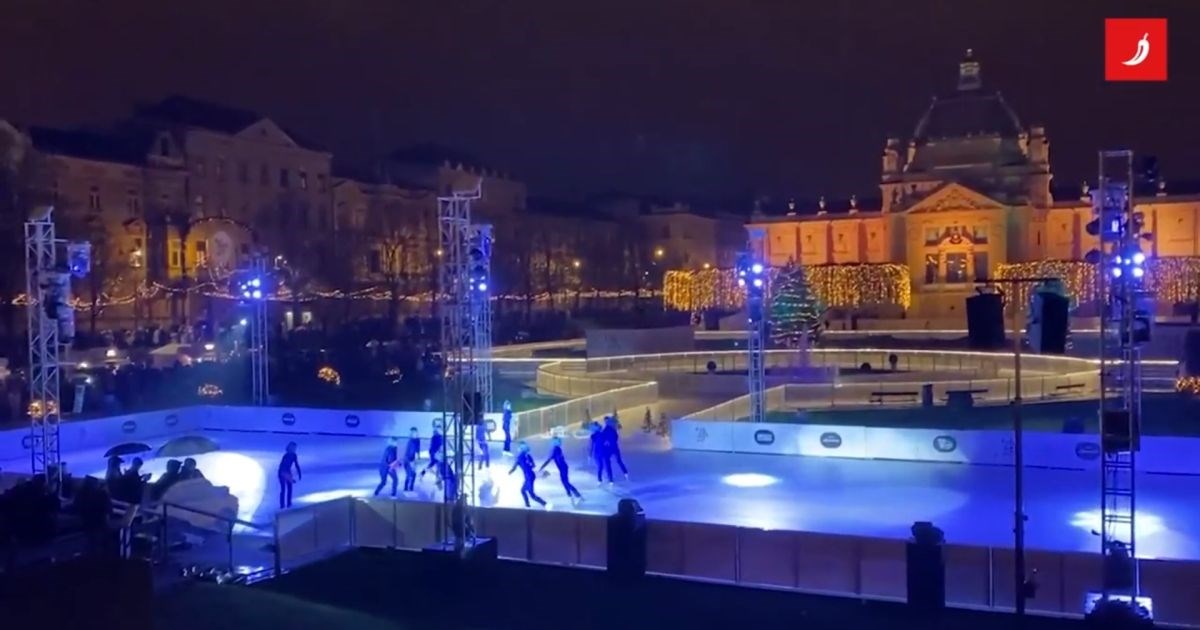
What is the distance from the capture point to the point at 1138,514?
1969cm

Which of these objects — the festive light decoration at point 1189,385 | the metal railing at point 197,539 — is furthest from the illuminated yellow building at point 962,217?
the metal railing at point 197,539

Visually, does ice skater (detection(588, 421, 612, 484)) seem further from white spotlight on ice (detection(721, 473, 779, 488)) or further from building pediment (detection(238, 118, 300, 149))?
building pediment (detection(238, 118, 300, 149))

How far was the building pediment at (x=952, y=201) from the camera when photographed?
8774cm

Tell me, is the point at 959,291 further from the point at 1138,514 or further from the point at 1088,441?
the point at 1138,514

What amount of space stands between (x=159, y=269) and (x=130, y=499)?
157 ft

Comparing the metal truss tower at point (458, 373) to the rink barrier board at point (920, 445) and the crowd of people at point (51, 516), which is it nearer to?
the crowd of people at point (51, 516)

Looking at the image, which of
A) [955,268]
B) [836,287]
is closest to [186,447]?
[836,287]

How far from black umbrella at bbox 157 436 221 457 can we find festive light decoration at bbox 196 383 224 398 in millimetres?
11834

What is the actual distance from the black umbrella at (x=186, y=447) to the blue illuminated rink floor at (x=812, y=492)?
1.13 ft

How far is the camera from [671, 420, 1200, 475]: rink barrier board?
24234mm

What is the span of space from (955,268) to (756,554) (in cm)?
7806

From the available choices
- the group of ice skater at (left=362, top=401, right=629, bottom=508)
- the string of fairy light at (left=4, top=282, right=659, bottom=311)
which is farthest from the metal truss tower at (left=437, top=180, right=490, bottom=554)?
the string of fairy light at (left=4, top=282, right=659, bottom=311)

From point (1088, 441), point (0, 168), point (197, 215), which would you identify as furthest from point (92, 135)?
point (1088, 441)

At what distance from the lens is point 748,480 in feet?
79.5
